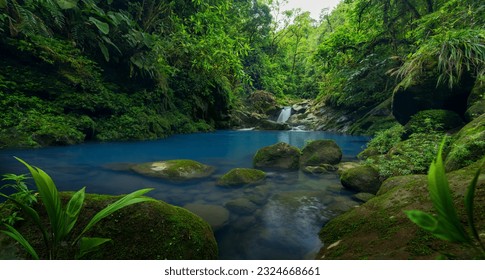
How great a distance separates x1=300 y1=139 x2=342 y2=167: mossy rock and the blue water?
0.95 m

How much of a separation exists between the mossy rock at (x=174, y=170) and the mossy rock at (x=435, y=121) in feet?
17.8

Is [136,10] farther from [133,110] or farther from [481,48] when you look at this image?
[481,48]

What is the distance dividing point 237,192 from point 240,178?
575mm

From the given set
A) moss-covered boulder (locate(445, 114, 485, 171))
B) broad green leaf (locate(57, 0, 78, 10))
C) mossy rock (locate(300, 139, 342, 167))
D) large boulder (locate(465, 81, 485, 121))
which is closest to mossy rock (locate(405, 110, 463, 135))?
large boulder (locate(465, 81, 485, 121))

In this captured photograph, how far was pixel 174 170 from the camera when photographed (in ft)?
18.5

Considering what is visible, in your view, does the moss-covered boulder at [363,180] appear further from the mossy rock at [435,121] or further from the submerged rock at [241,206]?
the mossy rock at [435,121]

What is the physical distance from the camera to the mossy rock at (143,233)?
1.96m

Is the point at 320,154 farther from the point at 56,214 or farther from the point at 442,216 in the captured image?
the point at 56,214

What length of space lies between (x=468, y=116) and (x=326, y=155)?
335 centimetres

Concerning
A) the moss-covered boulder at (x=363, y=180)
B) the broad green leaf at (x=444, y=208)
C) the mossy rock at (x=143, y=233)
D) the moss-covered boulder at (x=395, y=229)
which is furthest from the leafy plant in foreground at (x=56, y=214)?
the moss-covered boulder at (x=363, y=180)

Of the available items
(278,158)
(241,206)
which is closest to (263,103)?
(278,158)

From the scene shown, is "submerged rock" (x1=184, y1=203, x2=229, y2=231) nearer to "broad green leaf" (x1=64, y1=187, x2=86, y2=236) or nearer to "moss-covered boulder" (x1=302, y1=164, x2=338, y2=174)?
"broad green leaf" (x1=64, y1=187, x2=86, y2=236)
